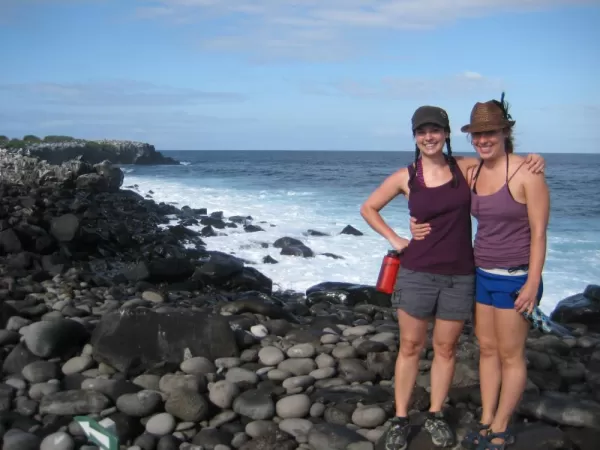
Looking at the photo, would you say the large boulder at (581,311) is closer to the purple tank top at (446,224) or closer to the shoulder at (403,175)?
the purple tank top at (446,224)

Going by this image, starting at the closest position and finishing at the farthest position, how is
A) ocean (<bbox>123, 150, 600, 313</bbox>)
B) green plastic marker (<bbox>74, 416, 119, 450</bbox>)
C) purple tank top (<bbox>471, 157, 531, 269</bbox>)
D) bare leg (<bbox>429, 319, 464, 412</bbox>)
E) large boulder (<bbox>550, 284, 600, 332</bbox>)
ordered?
green plastic marker (<bbox>74, 416, 119, 450</bbox>) → purple tank top (<bbox>471, 157, 531, 269</bbox>) → bare leg (<bbox>429, 319, 464, 412</bbox>) → large boulder (<bbox>550, 284, 600, 332</bbox>) → ocean (<bbox>123, 150, 600, 313</bbox>)

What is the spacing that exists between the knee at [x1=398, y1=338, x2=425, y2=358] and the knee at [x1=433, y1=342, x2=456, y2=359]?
0.37 feet

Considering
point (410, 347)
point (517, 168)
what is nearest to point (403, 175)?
point (517, 168)

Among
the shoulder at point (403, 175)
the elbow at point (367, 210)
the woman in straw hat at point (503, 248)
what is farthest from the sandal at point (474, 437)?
the shoulder at point (403, 175)

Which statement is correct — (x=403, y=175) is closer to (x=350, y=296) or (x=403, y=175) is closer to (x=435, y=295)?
(x=435, y=295)

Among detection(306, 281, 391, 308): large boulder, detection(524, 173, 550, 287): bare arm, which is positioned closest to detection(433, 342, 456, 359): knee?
detection(524, 173, 550, 287): bare arm

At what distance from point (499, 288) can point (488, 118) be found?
3.48 ft

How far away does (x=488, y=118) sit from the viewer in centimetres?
384

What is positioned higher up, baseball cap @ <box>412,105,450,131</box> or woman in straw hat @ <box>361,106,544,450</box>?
baseball cap @ <box>412,105,450,131</box>

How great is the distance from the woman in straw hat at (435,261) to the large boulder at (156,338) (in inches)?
90.3

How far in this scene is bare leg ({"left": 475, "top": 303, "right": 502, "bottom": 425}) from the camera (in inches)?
157

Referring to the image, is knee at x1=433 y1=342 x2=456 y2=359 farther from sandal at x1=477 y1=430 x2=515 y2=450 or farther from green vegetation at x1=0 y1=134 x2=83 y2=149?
green vegetation at x1=0 y1=134 x2=83 y2=149

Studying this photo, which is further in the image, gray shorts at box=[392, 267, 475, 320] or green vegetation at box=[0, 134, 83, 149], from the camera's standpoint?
green vegetation at box=[0, 134, 83, 149]

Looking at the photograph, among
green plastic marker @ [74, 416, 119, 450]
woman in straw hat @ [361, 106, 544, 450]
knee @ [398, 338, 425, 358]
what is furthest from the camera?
knee @ [398, 338, 425, 358]
